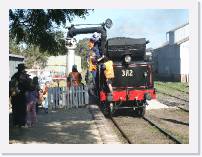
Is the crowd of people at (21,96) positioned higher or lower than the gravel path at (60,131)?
higher

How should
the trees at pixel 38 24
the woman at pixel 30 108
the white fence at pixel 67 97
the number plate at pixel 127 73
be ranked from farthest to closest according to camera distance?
the white fence at pixel 67 97, the number plate at pixel 127 73, the woman at pixel 30 108, the trees at pixel 38 24

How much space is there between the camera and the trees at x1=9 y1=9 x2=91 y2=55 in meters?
11.6

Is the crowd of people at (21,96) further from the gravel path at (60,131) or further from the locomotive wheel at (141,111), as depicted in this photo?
the locomotive wheel at (141,111)

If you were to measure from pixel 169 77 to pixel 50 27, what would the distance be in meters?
42.1

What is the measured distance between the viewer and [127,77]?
17078 mm

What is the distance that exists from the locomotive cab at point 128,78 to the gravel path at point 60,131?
48.5 inches

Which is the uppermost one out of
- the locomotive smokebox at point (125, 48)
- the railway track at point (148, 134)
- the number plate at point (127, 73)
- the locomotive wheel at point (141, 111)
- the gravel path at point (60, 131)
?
Result: the locomotive smokebox at point (125, 48)

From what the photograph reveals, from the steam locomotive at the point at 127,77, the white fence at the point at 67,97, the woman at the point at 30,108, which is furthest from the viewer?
the white fence at the point at 67,97

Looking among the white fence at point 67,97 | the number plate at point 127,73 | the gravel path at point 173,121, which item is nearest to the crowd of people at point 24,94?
the number plate at point 127,73

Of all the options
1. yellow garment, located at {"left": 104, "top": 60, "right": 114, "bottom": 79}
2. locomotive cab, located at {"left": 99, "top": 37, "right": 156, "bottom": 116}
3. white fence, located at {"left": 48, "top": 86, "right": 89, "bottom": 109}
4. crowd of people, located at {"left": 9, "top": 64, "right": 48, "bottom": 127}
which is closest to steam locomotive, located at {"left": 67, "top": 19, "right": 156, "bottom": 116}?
locomotive cab, located at {"left": 99, "top": 37, "right": 156, "bottom": 116}

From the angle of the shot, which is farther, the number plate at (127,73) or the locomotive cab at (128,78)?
the number plate at (127,73)

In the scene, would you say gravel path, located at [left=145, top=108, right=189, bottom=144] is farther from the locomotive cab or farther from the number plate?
the number plate

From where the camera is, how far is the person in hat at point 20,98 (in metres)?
13.0
